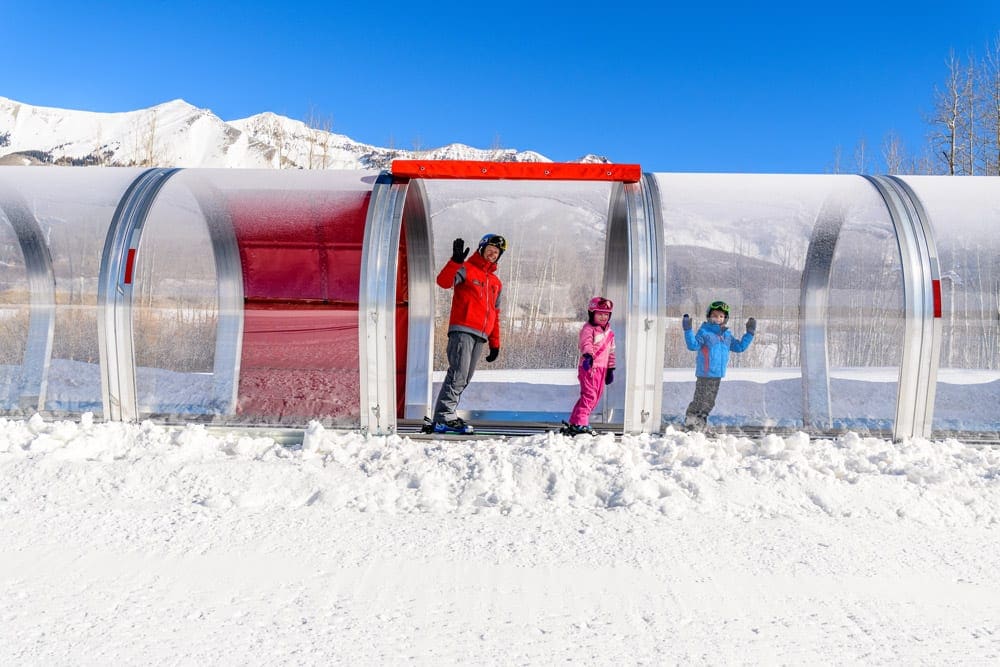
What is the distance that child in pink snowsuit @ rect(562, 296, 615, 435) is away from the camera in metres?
5.81

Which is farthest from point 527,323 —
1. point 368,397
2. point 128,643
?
point 128,643

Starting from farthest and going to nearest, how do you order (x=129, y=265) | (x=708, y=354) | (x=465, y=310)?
1. (x=465, y=310)
2. (x=129, y=265)
3. (x=708, y=354)

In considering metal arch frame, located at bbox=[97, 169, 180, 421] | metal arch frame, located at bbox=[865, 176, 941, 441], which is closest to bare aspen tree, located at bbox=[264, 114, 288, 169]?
metal arch frame, located at bbox=[97, 169, 180, 421]

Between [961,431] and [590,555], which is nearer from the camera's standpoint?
[590,555]

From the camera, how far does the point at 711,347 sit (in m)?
5.57

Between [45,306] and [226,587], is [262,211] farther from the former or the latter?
[226,587]

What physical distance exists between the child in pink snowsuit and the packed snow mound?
0.53 m

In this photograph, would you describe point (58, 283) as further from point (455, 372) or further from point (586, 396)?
point (586, 396)

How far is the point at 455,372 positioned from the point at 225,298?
1.99 m

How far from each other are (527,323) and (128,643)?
533 centimetres

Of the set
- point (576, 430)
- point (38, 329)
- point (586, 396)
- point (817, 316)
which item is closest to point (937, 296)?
point (817, 316)

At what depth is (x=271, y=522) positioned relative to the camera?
13.3 feet

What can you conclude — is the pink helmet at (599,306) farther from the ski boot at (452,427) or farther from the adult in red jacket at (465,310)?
the ski boot at (452,427)

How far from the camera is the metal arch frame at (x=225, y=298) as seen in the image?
5887 mm
